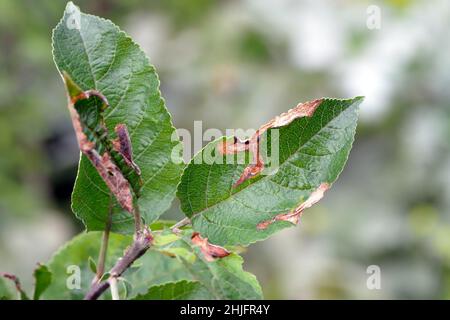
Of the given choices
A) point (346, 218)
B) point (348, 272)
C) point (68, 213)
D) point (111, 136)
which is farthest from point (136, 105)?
point (68, 213)

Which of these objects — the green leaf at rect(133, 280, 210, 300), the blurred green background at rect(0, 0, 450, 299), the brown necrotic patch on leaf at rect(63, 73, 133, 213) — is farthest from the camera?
the blurred green background at rect(0, 0, 450, 299)

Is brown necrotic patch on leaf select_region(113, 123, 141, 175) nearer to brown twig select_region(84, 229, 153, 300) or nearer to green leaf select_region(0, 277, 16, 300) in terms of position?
brown twig select_region(84, 229, 153, 300)

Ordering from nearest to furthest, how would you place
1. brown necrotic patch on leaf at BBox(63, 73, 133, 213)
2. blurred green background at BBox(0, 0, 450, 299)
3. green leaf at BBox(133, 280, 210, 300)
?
brown necrotic patch on leaf at BBox(63, 73, 133, 213) < green leaf at BBox(133, 280, 210, 300) < blurred green background at BBox(0, 0, 450, 299)

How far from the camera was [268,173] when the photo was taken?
0.41 m

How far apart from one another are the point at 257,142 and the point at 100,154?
0.09 m

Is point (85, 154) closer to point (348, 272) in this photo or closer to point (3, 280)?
point (3, 280)

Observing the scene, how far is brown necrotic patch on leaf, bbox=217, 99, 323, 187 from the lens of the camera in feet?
1.31

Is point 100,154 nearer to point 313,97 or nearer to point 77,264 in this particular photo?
point 77,264

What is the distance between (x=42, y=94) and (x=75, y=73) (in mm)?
1778

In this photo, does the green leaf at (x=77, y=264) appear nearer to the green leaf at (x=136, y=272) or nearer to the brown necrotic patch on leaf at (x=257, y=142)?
the green leaf at (x=136, y=272)

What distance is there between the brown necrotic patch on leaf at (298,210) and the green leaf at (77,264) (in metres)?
0.13

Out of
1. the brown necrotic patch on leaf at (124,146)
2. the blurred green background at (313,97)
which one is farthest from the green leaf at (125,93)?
the blurred green background at (313,97)

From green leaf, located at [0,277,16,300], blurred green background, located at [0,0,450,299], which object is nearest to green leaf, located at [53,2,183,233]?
green leaf, located at [0,277,16,300]
